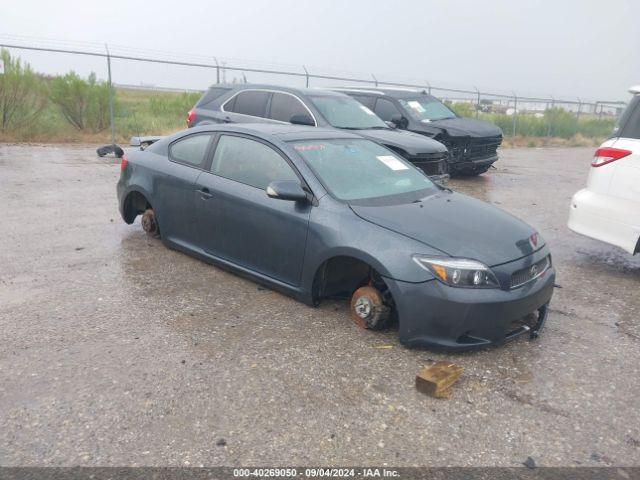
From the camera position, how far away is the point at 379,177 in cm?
475

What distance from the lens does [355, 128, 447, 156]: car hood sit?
8.53 metres

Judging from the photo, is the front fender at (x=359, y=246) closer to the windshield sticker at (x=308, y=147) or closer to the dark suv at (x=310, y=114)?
the windshield sticker at (x=308, y=147)

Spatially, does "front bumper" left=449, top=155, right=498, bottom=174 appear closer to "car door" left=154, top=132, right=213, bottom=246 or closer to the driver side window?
"car door" left=154, top=132, right=213, bottom=246

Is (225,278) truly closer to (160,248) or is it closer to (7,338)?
(160,248)

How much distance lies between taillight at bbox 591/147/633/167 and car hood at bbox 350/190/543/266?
1722 mm

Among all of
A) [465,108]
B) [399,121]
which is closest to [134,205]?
[399,121]

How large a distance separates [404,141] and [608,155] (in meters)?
3.68

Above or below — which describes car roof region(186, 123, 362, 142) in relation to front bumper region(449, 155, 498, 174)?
above

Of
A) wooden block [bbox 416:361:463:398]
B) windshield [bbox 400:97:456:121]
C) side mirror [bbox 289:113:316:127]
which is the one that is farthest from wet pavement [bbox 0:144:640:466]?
windshield [bbox 400:97:456:121]

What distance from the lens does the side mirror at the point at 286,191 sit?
416cm

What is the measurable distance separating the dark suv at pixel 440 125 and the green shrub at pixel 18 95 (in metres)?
8.54

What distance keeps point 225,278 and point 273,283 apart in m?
0.74

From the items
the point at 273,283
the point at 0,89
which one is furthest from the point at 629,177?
the point at 0,89

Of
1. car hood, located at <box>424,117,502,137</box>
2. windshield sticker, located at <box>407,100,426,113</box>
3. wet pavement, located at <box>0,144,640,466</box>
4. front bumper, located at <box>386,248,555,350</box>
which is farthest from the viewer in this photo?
windshield sticker, located at <box>407,100,426,113</box>
